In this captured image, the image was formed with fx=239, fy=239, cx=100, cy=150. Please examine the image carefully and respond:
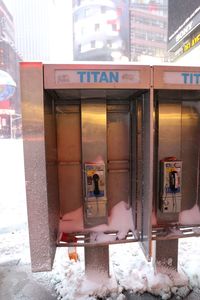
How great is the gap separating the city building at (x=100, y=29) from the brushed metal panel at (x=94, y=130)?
21.7 meters

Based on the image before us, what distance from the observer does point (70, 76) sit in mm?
1659

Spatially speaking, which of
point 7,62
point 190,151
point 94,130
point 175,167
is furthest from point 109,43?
point 175,167

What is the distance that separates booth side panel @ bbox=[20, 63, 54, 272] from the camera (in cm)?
162

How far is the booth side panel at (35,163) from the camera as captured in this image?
63.6 inches

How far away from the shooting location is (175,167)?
235 cm

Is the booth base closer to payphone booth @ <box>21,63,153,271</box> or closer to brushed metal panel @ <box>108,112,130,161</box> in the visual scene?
payphone booth @ <box>21,63,153,271</box>

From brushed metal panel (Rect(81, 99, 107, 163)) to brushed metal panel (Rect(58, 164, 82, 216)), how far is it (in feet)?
0.60

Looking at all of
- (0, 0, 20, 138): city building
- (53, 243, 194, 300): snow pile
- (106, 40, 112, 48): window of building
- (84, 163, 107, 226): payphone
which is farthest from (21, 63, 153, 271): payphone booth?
(106, 40, 112, 48): window of building

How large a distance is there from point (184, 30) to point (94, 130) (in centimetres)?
182

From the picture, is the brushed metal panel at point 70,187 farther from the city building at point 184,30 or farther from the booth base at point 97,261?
the city building at point 184,30

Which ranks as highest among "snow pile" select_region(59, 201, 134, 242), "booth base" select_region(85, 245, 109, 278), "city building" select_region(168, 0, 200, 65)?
"city building" select_region(168, 0, 200, 65)

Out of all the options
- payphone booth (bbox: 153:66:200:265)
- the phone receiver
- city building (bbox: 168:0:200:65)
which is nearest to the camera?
the phone receiver

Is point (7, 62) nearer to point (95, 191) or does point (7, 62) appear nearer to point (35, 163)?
point (95, 191)

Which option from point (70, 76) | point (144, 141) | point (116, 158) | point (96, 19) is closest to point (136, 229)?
point (116, 158)
